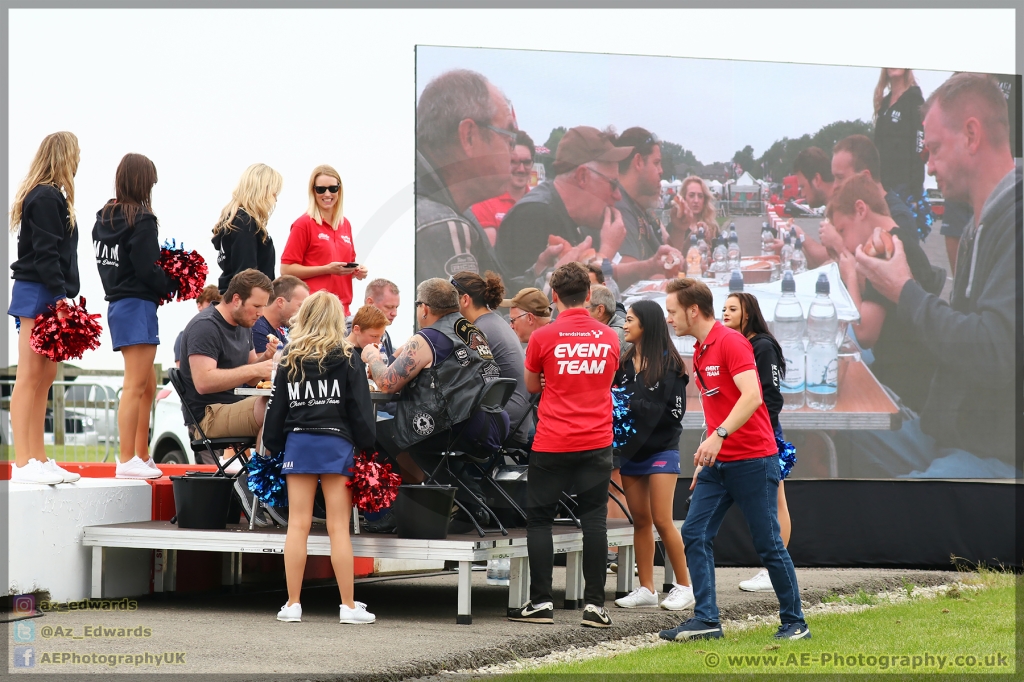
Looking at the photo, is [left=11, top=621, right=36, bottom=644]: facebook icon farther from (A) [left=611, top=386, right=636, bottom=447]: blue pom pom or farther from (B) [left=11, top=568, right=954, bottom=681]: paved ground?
(A) [left=611, top=386, right=636, bottom=447]: blue pom pom

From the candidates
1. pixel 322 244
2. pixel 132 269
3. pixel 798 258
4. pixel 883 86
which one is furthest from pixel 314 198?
pixel 883 86

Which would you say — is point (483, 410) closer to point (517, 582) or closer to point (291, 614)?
point (517, 582)

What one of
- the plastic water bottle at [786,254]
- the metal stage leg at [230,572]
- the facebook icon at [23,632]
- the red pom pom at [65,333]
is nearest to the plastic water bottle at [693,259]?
the plastic water bottle at [786,254]

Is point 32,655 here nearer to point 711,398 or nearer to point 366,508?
point 366,508

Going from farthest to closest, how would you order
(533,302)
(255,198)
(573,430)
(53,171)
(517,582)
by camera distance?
1. (255,198)
2. (533,302)
3. (53,171)
4. (517,582)
5. (573,430)

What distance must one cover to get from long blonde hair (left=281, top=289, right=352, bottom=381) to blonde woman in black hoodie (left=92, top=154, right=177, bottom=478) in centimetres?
145

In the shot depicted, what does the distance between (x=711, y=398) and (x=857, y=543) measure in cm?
443

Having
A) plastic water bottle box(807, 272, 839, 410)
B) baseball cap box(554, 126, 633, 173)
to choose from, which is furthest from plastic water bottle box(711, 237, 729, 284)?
baseball cap box(554, 126, 633, 173)

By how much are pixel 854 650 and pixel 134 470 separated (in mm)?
4270

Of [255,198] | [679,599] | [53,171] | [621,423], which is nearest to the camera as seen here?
[53,171]

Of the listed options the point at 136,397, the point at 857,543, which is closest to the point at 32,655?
the point at 136,397

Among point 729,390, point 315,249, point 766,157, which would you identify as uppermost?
point 766,157

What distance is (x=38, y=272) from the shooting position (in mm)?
6582

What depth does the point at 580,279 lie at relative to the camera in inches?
242
